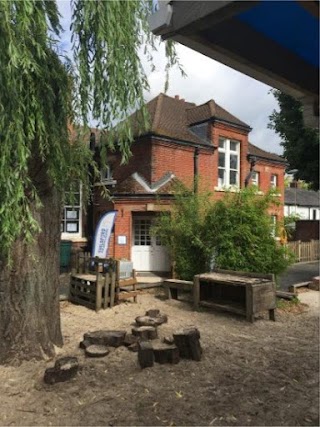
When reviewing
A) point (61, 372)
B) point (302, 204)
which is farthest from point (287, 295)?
point (302, 204)

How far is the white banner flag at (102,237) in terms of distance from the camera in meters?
10.9

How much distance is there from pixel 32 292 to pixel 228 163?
42.9 feet

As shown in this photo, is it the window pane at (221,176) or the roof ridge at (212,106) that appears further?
the window pane at (221,176)

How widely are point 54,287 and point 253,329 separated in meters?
3.83

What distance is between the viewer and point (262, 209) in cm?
980

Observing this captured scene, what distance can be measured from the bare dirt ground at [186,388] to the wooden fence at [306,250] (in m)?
14.0

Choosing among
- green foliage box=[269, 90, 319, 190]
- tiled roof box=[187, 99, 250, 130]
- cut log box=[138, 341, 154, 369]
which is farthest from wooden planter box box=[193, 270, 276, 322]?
tiled roof box=[187, 99, 250, 130]

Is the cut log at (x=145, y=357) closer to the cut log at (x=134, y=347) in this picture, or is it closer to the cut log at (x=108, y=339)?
the cut log at (x=134, y=347)

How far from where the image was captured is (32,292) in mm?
5664

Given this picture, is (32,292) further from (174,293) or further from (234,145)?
(234,145)

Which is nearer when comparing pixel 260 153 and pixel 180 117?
pixel 180 117

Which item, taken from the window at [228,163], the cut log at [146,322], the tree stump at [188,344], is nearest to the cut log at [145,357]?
the tree stump at [188,344]

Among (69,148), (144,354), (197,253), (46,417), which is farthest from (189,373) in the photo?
(197,253)

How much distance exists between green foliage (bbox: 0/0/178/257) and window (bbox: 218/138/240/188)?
38.3 ft
